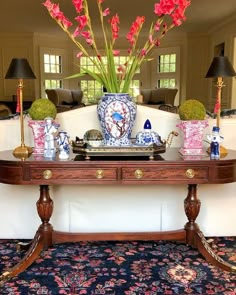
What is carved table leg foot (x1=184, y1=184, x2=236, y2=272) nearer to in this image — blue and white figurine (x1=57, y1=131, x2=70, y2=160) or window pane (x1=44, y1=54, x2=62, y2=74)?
blue and white figurine (x1=57, y1=131, x2=70, y2=160)

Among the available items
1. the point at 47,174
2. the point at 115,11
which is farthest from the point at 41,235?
the point at 115,11

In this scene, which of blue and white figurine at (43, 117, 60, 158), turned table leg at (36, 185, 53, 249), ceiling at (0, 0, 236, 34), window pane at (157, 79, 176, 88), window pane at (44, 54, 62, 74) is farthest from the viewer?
window pane at (157, 79, 176, 88)

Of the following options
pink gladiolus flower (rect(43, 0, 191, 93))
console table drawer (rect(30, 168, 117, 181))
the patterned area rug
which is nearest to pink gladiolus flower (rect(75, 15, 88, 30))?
pink gladiolus flower (rect(43, 0, 191, 93))

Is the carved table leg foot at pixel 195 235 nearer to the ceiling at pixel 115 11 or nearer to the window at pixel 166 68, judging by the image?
the ceiling at pixel 115 11

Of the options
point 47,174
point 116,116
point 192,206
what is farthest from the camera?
point 192,206

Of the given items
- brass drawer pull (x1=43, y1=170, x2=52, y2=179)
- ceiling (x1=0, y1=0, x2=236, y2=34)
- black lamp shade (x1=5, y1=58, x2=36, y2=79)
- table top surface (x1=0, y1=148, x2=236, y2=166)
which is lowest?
brass drawer pull (x1=43, y1=170, x2=52, y2=179)

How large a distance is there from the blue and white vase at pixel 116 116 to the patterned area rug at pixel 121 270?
743mm

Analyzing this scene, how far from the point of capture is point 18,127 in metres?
2.38

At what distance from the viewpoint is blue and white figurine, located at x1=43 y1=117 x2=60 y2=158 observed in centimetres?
199

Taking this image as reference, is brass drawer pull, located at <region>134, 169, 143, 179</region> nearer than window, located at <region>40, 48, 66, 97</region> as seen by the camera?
Yes

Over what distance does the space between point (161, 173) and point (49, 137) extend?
0.65 metres

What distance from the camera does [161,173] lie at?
1906mm

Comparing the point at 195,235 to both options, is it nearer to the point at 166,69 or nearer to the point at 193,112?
the point at 193,112

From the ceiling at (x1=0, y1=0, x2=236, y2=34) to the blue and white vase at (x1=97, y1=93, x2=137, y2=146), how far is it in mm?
3894
